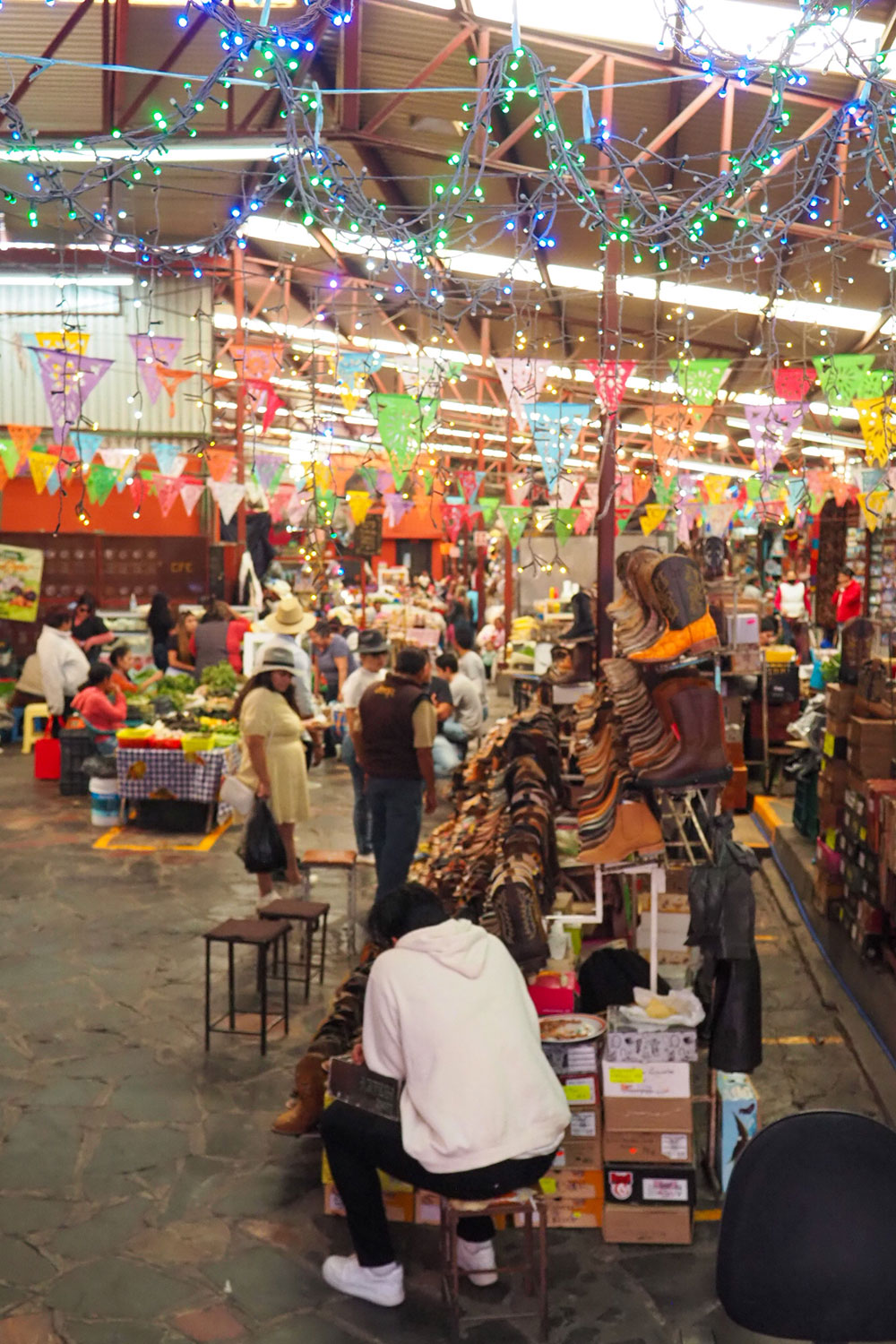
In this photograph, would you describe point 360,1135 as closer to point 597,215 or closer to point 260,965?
point 260,965

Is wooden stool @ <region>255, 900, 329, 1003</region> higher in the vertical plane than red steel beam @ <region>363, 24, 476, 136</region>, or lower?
lower

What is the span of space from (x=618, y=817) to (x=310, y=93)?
2.82m

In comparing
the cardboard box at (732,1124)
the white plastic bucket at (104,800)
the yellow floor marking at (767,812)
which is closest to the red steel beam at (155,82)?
the white plastic bucket at (104,800)

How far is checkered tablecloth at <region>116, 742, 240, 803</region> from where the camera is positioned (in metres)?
10.6

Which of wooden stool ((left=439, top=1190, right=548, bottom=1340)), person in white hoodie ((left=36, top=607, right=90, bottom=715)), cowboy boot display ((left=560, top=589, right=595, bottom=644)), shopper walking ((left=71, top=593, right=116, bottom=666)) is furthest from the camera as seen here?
shopper walking ((left=71, top=593, right=116, bottom=666))

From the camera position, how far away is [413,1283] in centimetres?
421

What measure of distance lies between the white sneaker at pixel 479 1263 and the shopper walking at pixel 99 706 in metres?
8.11

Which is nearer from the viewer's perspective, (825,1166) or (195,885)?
(825,1166)

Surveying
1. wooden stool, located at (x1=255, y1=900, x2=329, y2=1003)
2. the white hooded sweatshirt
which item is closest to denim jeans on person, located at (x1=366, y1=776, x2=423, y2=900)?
wooden stool, located at (x1=255, y1=900, x2=329, y2=1003)

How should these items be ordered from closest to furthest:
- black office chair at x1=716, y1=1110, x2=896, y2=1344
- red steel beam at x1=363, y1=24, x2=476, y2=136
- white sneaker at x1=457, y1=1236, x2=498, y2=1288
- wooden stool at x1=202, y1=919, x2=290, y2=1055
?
black office chair at x1=716, y1=1110, x2=896, y2=1344, white sneaker at x1=457, y1=1236, x2=498, y2=1288, wooden stool at x1=202, y1=919, x2=290, y2=1055, red steel beam at x1=363, y1=24, x2=476, y2=136

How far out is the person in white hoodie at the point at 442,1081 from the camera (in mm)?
3750

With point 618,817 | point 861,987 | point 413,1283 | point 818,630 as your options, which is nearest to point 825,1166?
point 413,1283

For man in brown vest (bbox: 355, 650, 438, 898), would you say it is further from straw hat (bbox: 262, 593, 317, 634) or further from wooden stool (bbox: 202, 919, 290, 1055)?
straw hat (bbox: 262, 593, 317, 634)

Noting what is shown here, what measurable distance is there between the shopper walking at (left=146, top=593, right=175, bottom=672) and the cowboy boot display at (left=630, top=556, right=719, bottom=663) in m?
12.4
